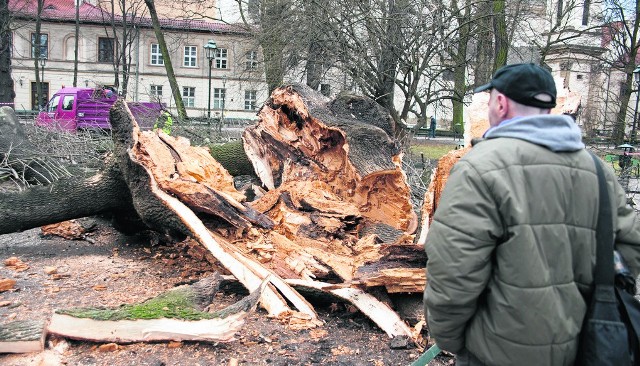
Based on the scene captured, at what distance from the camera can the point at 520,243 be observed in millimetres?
1560

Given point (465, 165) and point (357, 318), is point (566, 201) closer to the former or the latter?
point (465, 165)

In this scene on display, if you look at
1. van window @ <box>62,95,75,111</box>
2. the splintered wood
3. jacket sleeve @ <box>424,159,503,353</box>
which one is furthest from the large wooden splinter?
van window @ <box>62,95,75,111</box>

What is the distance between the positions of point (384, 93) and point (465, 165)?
1044 centimetres

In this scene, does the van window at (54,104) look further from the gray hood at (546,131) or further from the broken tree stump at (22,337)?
the gray hood at (546,131)

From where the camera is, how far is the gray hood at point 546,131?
63.8 inches

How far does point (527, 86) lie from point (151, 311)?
7.63ft

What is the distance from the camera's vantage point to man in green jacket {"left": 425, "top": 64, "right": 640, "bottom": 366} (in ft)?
5.12

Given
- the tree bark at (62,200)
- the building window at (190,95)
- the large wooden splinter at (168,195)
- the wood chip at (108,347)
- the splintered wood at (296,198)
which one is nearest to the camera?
the wood chip at (108,347)

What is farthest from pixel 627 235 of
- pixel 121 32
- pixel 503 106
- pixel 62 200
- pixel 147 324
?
pixel 121 32

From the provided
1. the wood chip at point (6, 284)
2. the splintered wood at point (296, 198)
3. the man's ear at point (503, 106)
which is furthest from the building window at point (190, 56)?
the man's ear at point (503, 106)

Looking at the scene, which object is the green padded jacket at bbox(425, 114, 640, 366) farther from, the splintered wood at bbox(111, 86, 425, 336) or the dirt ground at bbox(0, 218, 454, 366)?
the splintered wood at bbox(111, 86, 425, 336)

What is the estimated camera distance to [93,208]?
5098 mm

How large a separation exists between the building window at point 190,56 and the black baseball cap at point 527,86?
125 feet

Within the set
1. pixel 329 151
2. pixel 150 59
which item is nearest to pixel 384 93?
pixel 329 151
